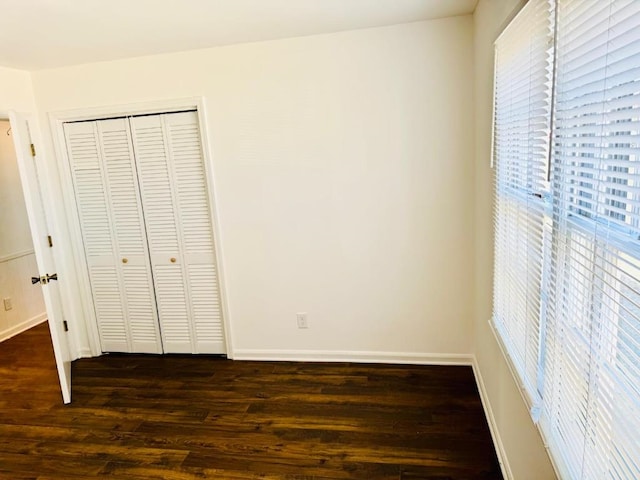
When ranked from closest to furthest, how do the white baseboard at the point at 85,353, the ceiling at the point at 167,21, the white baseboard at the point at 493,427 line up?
the white baseboard at the point at 493,427 → the ceiling at the point at 167,21 → the white baseboard at the point at 85,353

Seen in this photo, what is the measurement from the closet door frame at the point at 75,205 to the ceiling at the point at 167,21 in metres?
0.38

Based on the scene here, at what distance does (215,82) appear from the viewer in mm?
3008

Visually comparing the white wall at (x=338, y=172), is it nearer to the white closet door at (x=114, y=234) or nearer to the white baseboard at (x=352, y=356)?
the white baseboard at (x=352, y=356)

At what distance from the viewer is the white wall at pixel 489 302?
5.27 feet

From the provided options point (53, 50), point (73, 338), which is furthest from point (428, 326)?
point (53, 50)

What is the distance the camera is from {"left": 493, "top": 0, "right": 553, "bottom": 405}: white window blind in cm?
140

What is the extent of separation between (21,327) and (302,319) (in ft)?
10.4

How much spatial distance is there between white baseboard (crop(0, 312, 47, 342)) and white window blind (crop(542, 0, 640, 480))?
4804mm

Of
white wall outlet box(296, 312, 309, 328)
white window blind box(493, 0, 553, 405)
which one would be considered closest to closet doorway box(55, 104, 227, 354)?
white wall outlet box(296, 312, 309, 328)

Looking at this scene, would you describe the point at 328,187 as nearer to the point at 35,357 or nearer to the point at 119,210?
the point at 119,210

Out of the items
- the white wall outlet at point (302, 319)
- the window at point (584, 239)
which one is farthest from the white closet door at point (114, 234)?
the window at point (584, 239)

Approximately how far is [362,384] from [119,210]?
2.39 metres

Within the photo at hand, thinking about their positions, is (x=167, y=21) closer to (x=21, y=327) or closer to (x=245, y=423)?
(x=245, y=423)

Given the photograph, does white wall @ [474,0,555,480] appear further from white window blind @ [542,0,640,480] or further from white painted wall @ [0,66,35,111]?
white painted wall @ [0,66,35,111]
